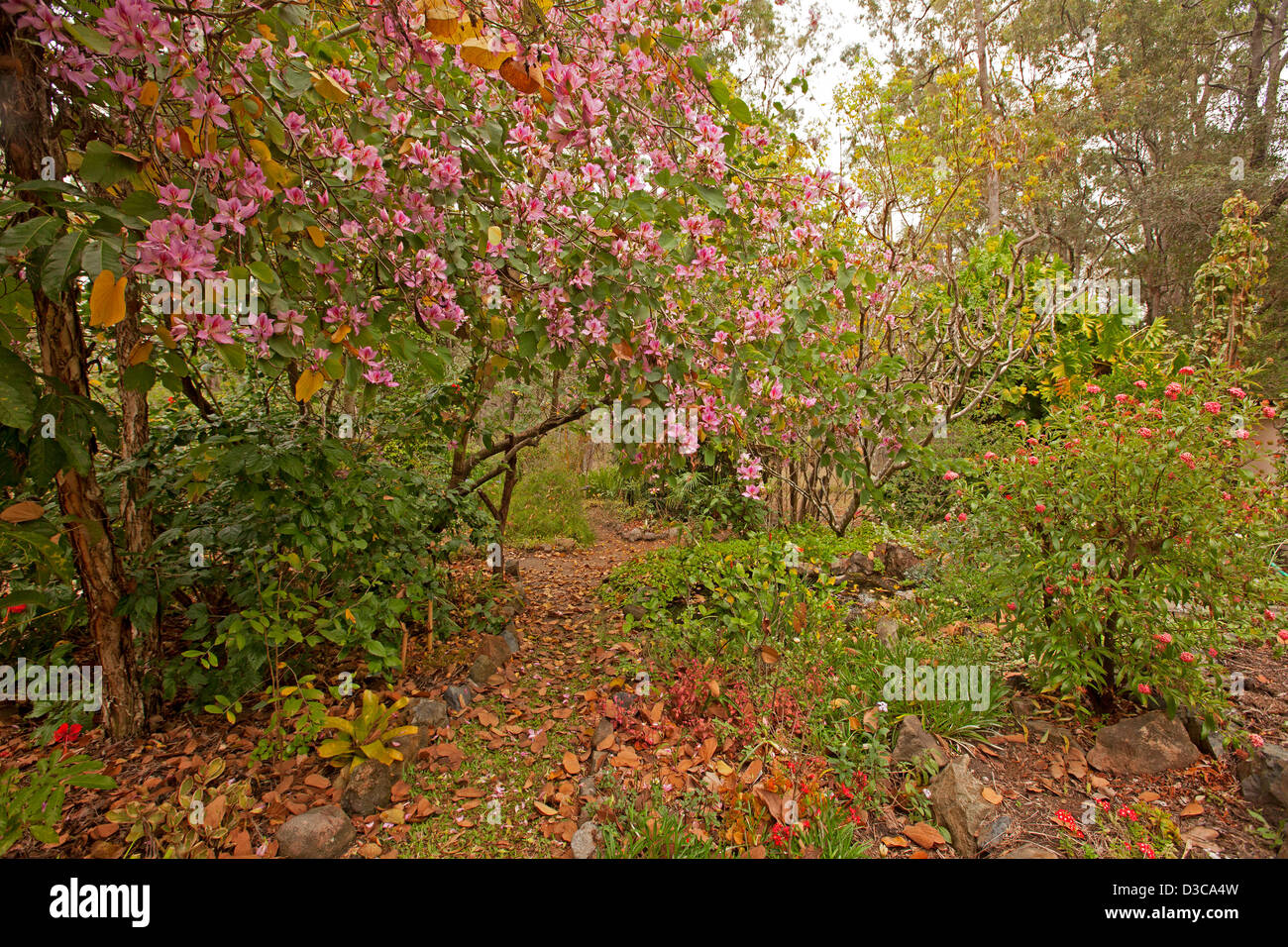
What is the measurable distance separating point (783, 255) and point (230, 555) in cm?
275

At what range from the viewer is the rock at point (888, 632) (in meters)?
3.00

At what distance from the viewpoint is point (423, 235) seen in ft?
5.90

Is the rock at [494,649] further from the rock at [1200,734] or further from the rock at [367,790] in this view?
the rock at [1200,734]

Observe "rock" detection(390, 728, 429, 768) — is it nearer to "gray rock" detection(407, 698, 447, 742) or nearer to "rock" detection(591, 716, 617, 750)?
"gray rock" detection(407, 698, 447, 742)

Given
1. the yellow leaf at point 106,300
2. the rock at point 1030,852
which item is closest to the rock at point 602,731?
the rock at point 1030,852

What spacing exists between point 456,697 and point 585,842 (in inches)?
45.0

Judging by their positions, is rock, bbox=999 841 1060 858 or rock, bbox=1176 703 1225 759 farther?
rock, bbox=1176 703 1225 759

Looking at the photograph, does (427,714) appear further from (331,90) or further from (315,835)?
(331,90)

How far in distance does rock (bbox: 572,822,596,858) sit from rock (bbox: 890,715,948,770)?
3.99 ft

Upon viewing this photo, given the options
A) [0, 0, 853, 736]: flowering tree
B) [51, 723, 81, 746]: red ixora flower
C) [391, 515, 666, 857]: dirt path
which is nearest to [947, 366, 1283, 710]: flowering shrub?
[0, 0, 853, 736]: flowering tree

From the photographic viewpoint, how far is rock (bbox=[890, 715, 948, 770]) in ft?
7.38

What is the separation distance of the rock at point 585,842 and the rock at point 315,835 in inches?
30.5
